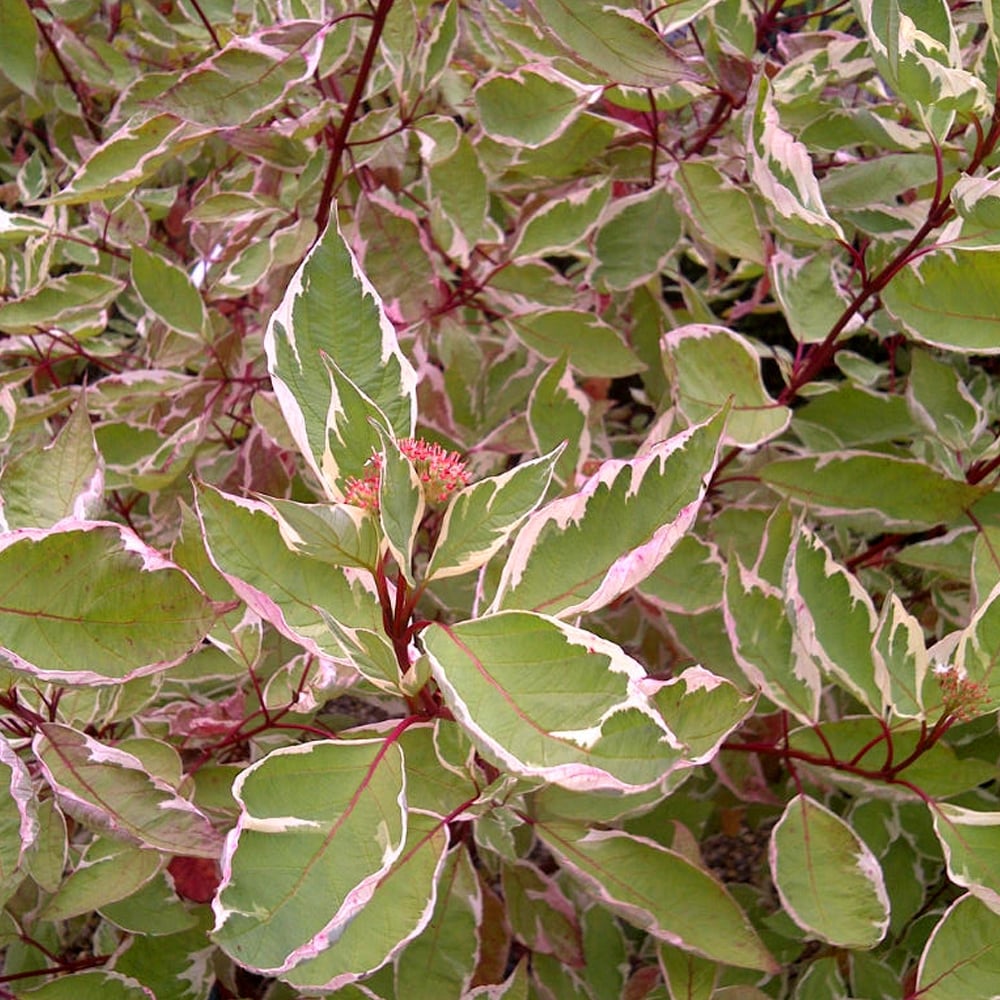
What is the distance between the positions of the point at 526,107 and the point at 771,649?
548 mm

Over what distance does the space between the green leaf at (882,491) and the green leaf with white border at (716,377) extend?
96 millimetres

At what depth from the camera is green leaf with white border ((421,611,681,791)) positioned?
1.56 ft

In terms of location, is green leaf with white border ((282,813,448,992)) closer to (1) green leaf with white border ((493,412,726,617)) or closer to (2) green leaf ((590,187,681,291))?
(1) green leaf with white border ((493,412,726,617))

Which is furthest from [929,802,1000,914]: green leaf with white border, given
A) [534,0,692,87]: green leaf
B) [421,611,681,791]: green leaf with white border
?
[534,0,692,87]: green leaf

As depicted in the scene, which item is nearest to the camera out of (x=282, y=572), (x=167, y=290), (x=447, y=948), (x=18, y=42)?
(x=282, y=572)

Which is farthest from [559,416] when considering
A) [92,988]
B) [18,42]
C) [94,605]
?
[18,42]

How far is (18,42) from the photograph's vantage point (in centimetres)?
133

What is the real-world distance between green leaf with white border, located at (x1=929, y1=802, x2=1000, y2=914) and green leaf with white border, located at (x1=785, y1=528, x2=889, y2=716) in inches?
3.3

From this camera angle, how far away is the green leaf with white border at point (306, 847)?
0.50 m

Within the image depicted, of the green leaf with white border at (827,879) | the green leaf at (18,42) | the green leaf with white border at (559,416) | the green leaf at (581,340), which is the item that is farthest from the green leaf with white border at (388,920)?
the green leaf at (18,42)

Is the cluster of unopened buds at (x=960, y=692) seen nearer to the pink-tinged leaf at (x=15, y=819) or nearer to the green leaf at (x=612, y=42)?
the green leaf at (x=612, y=42)

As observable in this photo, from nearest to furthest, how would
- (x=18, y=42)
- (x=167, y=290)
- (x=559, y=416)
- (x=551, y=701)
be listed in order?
1. (x=551, y=701)
2. (x=559, y=416)
3. (x=167, y=290)
4. (x=18, y=42)

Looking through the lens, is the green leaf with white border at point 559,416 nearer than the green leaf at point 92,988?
No

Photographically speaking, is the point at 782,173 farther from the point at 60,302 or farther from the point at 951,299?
the point at 60,302
